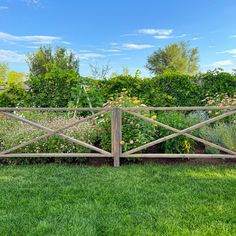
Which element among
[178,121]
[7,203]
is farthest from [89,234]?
[178,121]

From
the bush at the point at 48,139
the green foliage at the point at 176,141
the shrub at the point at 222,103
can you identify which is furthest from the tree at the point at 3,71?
the green foliage at the point at 176,141

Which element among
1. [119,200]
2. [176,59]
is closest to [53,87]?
[119,200]

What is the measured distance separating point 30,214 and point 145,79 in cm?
517

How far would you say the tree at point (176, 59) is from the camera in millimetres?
31844

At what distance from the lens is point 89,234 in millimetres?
2213

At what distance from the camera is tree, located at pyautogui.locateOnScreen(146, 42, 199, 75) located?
31.8m

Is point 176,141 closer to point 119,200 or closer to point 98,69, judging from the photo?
point 119,200

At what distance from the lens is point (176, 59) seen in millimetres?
31891

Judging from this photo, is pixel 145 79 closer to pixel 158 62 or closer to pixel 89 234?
pixel 89 234

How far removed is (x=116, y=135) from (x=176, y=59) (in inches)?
1166

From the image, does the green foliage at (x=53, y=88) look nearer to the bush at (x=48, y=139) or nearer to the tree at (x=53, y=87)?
the tree at (x=53, y=87)

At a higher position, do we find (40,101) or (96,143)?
(40,101)

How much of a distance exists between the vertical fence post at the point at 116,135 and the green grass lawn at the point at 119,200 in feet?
0.75

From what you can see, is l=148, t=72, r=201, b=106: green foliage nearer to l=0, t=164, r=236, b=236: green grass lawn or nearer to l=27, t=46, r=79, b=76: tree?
l=0, t=164, r=236, b=236: green grass lawn
